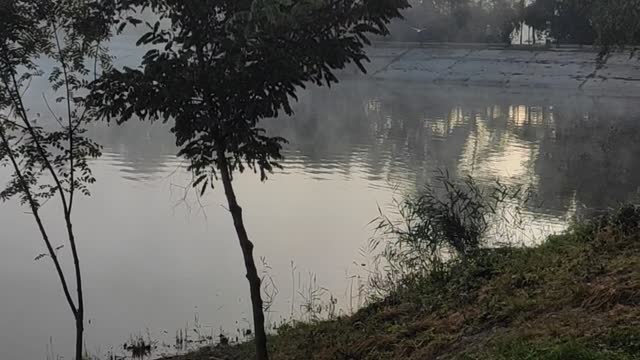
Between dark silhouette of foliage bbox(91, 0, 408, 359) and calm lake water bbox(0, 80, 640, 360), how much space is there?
333 centimetres

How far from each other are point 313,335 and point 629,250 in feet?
7.64

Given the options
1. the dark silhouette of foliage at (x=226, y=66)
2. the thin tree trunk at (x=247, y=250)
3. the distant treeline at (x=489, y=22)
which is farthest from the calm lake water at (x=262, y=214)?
the distant treeline at (x=489, y=22)

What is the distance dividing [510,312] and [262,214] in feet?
23.8

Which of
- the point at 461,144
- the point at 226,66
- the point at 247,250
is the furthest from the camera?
the point at 461,144

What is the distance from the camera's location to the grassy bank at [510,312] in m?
3.31

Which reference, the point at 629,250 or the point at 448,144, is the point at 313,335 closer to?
the point at 629,250

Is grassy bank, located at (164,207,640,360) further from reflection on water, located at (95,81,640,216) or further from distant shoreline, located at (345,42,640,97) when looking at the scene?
distant shoreline, located at (345,42,640,97)

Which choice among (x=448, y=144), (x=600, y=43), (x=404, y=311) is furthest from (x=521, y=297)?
(x=448, y=144)

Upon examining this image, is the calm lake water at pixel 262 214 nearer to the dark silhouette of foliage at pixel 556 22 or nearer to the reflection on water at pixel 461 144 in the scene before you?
the reflection on water at pixel 461 144

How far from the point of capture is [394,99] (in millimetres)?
32875

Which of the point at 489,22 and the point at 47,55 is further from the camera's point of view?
the point at 489,22

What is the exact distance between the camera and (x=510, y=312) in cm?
421

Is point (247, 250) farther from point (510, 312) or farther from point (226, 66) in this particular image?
point (510, 312)

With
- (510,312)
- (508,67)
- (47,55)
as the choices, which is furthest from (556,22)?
(510,312)
